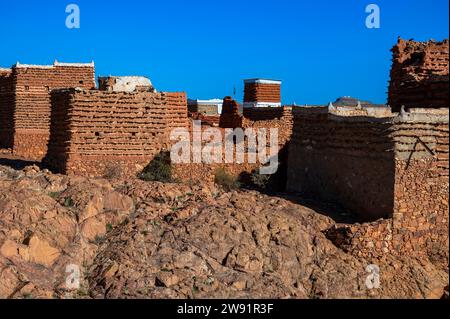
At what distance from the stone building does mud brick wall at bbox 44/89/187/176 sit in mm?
14300

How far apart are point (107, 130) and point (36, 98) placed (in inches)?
396

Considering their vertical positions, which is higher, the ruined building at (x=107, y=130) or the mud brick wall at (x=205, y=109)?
the mud brick wall at (x=205, y=109)

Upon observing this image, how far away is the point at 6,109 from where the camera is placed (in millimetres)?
28453

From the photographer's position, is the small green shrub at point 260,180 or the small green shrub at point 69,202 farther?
the small green shrub at point 260,180

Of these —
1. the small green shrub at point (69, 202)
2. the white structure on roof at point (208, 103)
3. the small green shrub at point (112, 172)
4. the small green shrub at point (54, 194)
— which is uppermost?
the white structure on roof at point (208, 103)

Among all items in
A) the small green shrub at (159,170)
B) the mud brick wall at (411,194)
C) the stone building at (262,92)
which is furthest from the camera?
the stone building at (262,92)

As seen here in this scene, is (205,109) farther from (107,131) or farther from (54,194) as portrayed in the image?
(54,194)

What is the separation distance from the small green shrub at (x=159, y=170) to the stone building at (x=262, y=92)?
14.6 metres

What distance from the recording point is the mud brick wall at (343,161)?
14945 millimetres

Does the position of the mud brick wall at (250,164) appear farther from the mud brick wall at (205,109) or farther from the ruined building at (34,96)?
the mud brick wall at (205,109)

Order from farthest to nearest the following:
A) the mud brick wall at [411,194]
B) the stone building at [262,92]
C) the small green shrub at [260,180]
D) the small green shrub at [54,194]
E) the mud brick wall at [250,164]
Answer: the stone building at [262,92] < the small green shrub at [260,180] < the mud brick wall at [250,164] < the small green shrub at [54,194] < the mud brick wall at [411,194]

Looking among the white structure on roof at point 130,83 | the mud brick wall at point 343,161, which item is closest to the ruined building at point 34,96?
the white structure on roof at point 130,83

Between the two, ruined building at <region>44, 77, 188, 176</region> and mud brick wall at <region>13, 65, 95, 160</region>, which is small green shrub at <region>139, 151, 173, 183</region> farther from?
mud brick wall at <region>13, 65, 95, 160</region>

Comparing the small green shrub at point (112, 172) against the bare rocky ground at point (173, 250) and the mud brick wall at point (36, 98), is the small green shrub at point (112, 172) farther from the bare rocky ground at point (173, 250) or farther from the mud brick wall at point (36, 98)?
the mud brick wall at point (36, 98)
